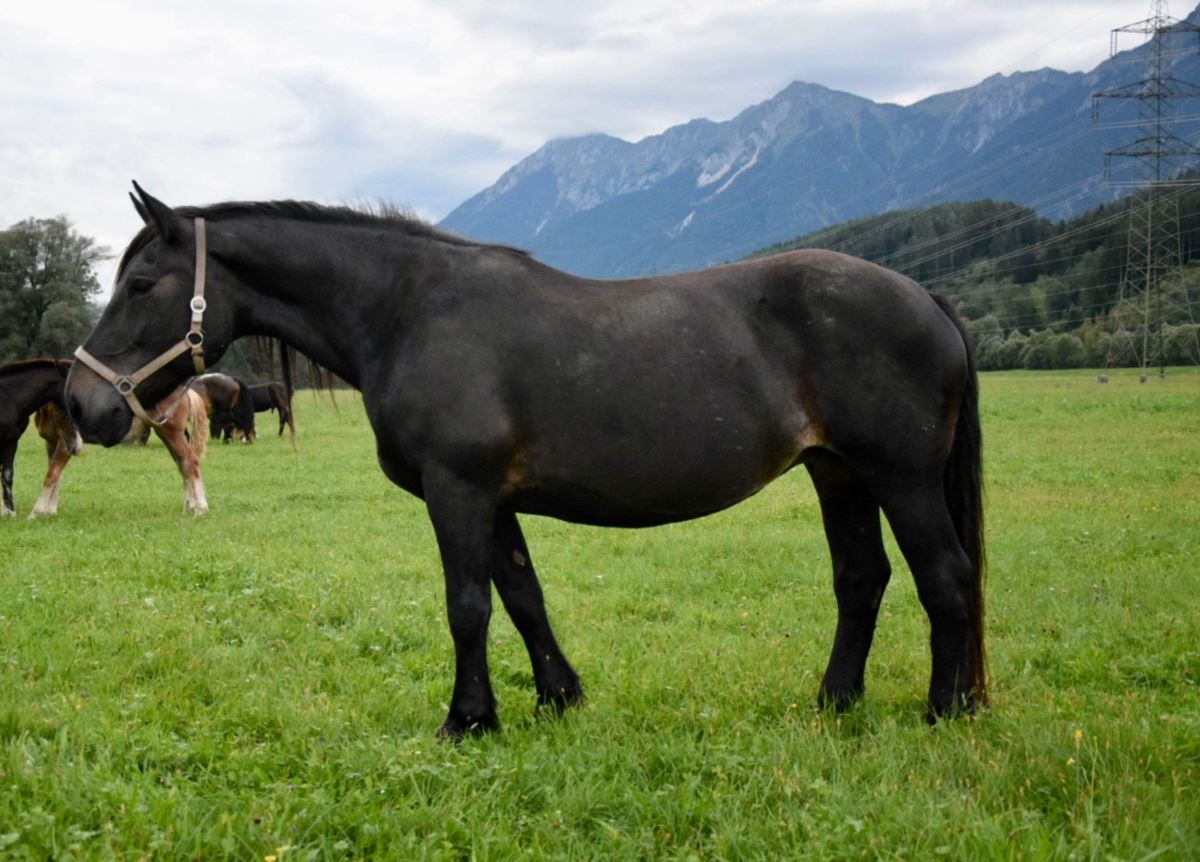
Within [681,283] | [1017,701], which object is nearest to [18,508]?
[681,283]

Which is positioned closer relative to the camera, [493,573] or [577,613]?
[493,573]

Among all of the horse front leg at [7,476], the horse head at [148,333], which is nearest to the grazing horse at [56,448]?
the horse front leg at [7,476]

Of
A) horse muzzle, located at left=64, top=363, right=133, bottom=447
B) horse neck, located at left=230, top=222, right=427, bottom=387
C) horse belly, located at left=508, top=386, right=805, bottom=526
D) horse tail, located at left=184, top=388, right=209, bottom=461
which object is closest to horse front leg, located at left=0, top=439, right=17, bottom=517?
horse tail, located at left=184, top=388, right=209, bottom=461

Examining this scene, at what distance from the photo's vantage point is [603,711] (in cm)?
438

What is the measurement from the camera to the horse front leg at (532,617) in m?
4.43

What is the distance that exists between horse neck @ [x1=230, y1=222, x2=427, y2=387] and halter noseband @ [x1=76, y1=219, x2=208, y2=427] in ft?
0.57

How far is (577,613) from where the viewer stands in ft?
22.1

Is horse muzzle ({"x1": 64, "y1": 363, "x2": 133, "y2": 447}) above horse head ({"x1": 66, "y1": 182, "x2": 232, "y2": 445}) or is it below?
below

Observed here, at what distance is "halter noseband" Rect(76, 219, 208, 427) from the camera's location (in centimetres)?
410

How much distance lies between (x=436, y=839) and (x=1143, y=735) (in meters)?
2.88

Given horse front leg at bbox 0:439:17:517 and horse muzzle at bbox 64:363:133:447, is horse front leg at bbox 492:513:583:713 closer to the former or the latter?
horse muzzle at bbox 64:363:133:447

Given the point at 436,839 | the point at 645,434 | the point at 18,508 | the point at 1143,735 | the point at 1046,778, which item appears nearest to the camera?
the point at 436,839

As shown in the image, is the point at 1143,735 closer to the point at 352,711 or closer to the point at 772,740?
the point at 772,740

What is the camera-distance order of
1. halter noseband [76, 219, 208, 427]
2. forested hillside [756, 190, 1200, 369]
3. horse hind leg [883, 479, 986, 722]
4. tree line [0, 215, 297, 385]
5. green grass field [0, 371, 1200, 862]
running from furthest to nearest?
forested hillside [756, 190, 1200, 369] < tree line [0, 215, 297, 385] < horse hind leg [883, 479, 986, 722] < halter noseband [76, 219, 208, 427] < green grass field [0, 371, 1200, 862]
